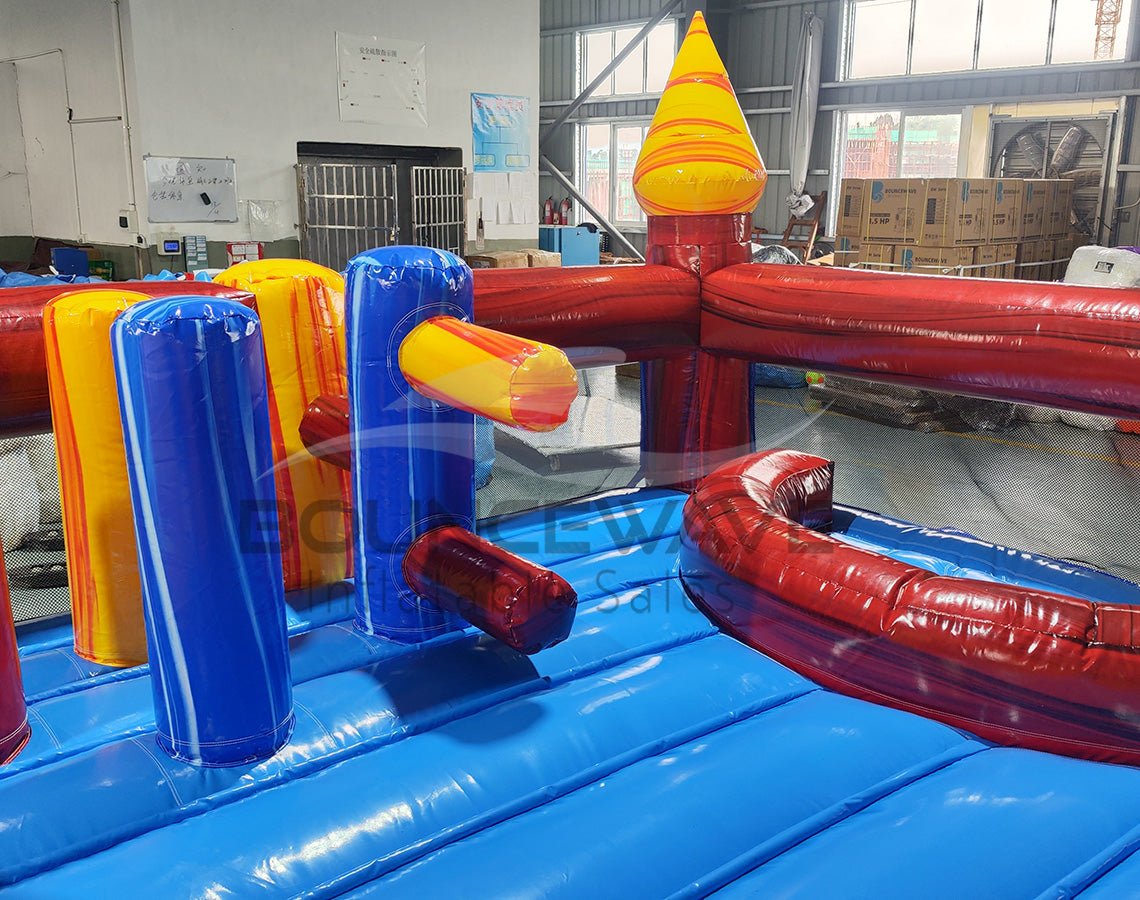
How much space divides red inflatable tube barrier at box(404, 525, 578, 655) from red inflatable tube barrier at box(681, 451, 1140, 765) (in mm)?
383

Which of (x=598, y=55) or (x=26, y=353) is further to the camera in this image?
(x=598, y=55)

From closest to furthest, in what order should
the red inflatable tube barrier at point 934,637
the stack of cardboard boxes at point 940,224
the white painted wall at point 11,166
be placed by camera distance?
the red inflatable tube barrier at point 934,637, the stack of cardboard boxes at point 940,224, the white painted wall at point 11,166

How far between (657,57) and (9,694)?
43.8ft

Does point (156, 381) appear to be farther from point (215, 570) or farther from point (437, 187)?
point (437, 187)

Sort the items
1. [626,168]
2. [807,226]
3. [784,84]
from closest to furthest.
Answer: [807,226] → [784,84] → [626,168]

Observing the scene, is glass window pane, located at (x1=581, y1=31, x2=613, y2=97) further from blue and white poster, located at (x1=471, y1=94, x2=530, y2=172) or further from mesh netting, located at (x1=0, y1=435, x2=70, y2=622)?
mesh netting, located at (x1=0, y1=435, x2=70, y2=622)

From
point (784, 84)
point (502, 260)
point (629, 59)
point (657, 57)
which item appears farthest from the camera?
point (629, 59)

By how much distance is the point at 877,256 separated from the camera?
695 centimetres

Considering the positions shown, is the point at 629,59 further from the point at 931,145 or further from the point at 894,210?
the point at 894,210

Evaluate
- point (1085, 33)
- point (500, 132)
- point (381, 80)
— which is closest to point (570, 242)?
point (500, 132)

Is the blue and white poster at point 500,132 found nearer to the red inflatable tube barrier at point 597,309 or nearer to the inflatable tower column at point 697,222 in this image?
the inflatable tower column at point 697,222

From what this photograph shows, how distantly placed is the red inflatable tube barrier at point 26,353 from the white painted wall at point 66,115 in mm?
5153

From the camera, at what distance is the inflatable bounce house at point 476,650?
1159mm

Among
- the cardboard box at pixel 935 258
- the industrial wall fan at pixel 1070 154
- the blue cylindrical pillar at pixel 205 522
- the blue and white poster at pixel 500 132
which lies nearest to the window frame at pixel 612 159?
the industrial wall fan at pixel 1070 154
